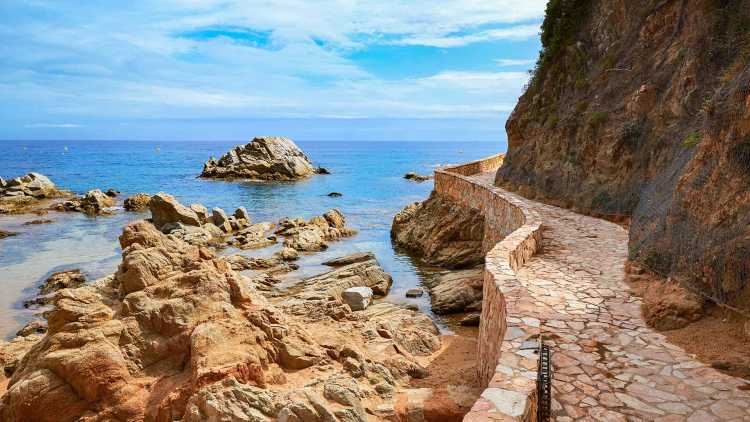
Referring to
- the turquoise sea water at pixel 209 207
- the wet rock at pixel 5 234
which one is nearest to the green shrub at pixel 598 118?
the turquoise sea water at pixel 209 207

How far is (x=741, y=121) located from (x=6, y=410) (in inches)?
550

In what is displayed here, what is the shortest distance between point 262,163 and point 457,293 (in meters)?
55.5

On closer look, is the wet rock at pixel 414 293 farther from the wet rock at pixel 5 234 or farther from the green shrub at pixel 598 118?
the wet rock at pixel 5 234

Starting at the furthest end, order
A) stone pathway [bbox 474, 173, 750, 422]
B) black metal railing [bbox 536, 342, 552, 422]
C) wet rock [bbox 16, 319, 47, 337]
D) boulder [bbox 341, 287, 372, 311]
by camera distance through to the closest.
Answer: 1. boulder [bbox 341, 287, 372, 311]
2. wet rock [bbox 16, 319, 47, 337]
3. stone pathway [bbox 474, 173, 750, 422]
4. black metal railing [bbox 536, 342, 552, 422]

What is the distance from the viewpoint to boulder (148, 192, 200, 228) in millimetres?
31750

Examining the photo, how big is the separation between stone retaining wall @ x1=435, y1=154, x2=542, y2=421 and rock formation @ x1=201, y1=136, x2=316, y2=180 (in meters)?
51.5

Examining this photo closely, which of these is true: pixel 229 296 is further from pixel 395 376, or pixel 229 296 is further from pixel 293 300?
pixel 293 300

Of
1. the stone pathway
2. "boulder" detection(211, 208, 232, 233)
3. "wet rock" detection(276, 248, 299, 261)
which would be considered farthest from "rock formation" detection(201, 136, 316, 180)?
the stone pathway

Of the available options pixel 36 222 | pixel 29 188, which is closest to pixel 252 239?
pixel 36 222

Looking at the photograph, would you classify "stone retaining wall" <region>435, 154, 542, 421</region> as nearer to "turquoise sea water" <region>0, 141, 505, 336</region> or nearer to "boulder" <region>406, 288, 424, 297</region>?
"boulder" <region>406, 288, 424, 297</region>

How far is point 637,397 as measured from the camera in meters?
5.75

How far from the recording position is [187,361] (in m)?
9.16

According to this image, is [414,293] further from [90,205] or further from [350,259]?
[90,205]

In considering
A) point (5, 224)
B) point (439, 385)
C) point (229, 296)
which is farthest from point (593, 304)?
point (5, 224)
